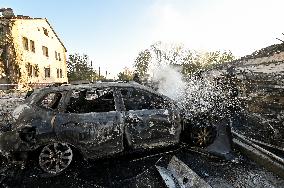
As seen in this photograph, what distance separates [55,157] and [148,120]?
194cm

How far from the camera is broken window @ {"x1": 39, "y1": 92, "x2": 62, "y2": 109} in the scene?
5.76 m

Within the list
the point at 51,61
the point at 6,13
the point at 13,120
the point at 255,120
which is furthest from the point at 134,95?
the point at 51,61

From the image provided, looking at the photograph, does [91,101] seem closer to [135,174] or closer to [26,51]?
[135,174]

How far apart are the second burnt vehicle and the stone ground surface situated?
0.29 meters

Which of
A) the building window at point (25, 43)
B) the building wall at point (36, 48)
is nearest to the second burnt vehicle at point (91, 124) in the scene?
the building wall at point (36, 48)

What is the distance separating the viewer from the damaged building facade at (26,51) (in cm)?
2797

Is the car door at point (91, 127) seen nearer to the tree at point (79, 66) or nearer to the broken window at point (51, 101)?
the broken window at point (51, 101)

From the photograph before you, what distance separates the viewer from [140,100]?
6277 millimetres

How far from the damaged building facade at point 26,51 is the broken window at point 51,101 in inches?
747

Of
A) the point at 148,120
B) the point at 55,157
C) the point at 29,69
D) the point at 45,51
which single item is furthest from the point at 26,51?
the point at 148,120

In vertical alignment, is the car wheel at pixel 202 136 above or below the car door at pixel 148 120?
below

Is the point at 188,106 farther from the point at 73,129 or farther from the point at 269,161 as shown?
the point at 73,129

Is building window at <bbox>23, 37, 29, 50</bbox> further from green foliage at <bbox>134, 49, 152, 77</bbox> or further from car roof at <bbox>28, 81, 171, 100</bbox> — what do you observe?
green foliage at <bbox>134, 49, 152, 77</bbox>

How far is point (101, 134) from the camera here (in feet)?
18.7
